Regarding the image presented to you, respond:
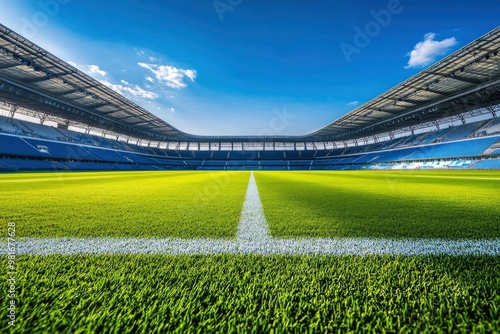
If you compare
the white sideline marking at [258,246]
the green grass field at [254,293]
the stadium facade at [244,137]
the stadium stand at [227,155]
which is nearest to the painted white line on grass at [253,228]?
the white sideline marking at [258,246]

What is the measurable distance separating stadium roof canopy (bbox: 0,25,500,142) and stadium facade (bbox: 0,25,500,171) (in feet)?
0.30

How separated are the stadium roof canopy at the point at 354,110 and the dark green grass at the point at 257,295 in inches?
776

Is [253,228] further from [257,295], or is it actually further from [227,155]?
[227,155]

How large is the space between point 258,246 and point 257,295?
61cm

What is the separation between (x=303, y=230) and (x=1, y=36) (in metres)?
20.7

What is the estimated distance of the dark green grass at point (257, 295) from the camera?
0.69 m

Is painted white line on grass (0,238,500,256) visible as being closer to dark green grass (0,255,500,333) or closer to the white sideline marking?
the white sideline marking

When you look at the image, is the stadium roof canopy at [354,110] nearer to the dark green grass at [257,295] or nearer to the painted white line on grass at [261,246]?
the painted white line on grass at [261,246]

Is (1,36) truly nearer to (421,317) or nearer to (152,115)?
(152,115)

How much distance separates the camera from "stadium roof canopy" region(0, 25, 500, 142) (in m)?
14.9

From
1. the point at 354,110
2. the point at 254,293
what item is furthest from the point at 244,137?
the point at 254,293

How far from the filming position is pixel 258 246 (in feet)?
4.82

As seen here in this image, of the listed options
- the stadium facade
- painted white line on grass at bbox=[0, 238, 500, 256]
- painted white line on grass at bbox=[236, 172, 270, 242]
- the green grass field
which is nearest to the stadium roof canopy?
the stadium facade

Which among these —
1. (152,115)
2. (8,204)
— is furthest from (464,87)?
(152,115)
